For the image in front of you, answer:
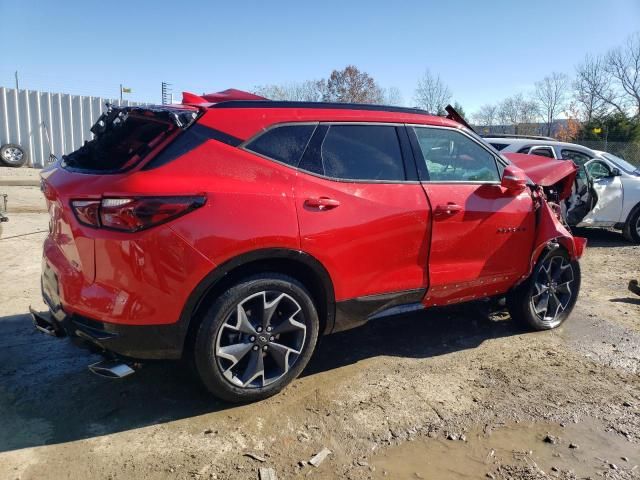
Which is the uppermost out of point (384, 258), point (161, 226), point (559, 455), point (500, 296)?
point (161, 226)

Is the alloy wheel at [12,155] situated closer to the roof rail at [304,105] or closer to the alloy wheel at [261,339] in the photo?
the roof rail at [304,105]

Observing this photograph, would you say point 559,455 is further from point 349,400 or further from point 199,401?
point 199,401

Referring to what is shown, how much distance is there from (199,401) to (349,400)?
0.97 m

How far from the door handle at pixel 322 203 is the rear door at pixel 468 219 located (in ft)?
2.77

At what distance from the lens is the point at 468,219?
3.98 meters

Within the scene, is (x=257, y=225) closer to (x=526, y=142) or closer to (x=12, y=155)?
(x=526, y=142)

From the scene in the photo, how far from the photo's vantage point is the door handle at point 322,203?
127 inches

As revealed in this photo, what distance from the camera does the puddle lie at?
282 cm

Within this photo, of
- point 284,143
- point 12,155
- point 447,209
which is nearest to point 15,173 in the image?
point 12,155

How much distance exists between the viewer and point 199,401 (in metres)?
3.36

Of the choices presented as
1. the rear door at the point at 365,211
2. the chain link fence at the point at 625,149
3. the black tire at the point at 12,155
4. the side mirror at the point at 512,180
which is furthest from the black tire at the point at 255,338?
the chain link fence at the point at 625,149

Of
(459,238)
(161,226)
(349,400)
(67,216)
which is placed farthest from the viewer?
(459,238)

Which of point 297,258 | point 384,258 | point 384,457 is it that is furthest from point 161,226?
point 384,457

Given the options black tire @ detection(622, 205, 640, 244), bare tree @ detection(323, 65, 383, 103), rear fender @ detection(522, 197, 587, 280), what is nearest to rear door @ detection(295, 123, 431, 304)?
rear fender @ detection(522, 197, 587, 280)
